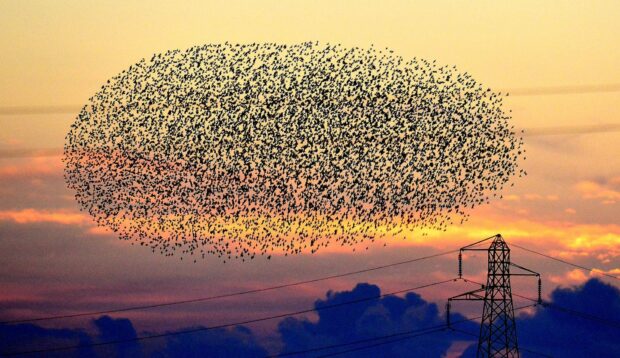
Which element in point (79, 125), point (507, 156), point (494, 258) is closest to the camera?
point (79, 125)

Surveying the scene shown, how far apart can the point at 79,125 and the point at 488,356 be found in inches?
1303

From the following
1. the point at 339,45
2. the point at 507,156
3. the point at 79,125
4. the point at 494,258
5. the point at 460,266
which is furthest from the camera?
the point at 460,266

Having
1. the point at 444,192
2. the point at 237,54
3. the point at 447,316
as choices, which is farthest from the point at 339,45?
the point at 447,316

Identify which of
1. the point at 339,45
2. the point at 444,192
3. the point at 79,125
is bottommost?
the point at 444,192

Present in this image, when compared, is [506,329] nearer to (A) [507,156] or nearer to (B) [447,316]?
(B) [447,316]

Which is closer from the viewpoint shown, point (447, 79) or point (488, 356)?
point (447, 79)

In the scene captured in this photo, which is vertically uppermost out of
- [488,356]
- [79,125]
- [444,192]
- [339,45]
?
[339,45]

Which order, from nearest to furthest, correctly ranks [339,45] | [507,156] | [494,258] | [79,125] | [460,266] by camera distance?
1. [339,45]
2. [79,125]
3. [507,156]
4. [494,258]
5. [460,266]

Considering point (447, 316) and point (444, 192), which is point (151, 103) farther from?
point (447, 316)

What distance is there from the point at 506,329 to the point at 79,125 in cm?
3342

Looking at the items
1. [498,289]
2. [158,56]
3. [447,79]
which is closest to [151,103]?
[158,56]

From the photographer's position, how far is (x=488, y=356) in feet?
197

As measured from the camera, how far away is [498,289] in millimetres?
61875

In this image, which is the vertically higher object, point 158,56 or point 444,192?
point 158,56
